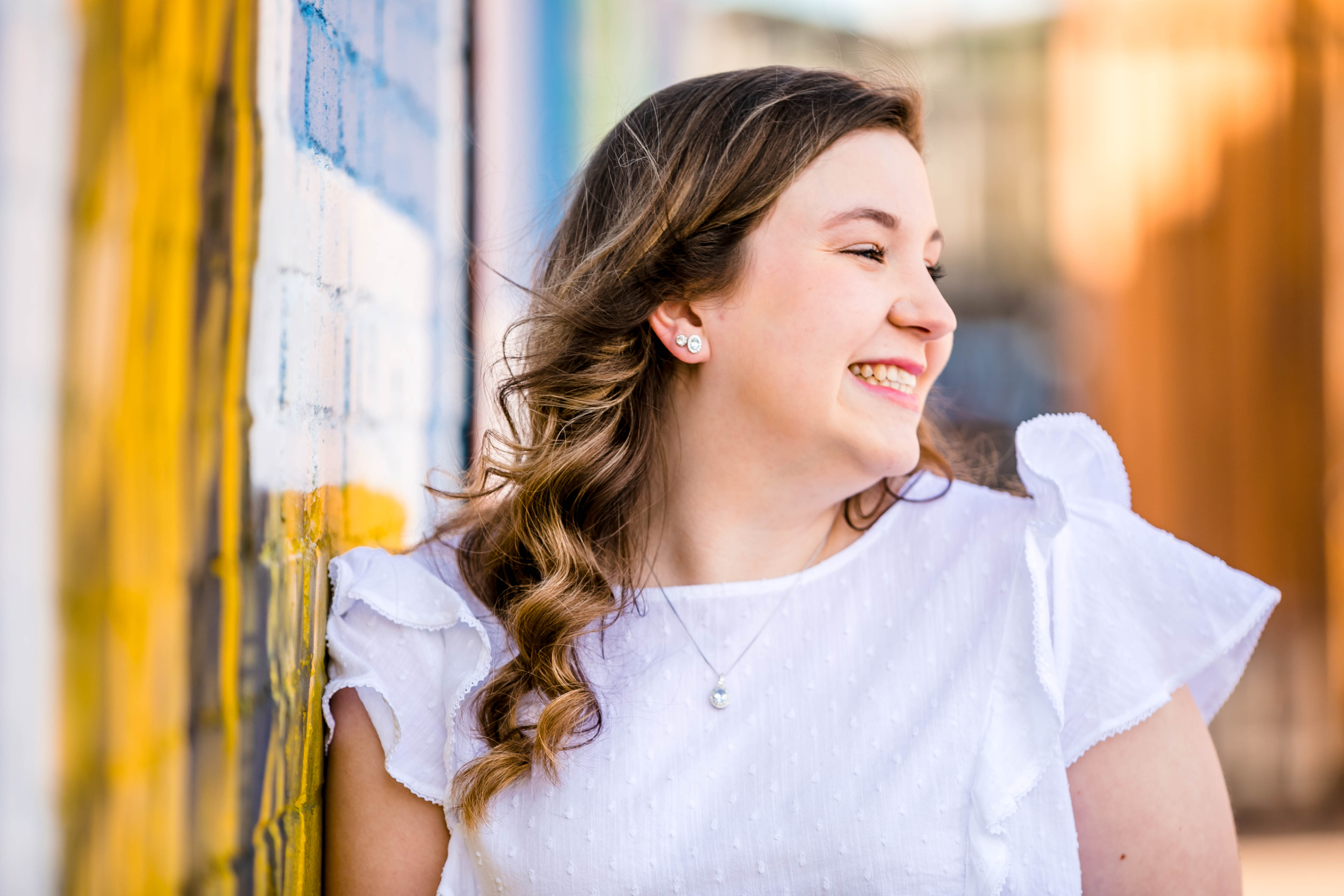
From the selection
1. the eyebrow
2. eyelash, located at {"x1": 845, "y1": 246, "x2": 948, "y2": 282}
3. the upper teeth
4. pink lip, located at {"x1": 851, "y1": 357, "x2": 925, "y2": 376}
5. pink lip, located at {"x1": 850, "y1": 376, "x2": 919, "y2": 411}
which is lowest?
pink lip, located at {"x1": 850, "y1": 376, "x2": 919, "y2": 411}

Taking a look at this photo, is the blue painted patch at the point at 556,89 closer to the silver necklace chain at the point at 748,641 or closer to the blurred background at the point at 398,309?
the blurred background at the point at 398,309

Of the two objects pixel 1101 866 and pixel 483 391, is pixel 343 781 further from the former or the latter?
pixel 1101 866

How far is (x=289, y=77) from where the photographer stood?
111 cm

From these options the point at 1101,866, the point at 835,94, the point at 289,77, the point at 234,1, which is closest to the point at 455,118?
the point at 835,94

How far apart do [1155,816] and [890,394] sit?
608 millimetres

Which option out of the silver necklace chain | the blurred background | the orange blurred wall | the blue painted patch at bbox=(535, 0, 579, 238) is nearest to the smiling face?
the silver necklace chain

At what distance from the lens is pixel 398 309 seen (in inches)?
68.6

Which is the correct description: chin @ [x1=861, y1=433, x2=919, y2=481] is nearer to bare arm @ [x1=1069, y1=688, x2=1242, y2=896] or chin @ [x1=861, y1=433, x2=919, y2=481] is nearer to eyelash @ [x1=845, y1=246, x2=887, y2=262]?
eyelash @ [x1=845, y1=246, x2=887, y2=262]

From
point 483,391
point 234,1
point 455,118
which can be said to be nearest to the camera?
point 234,1

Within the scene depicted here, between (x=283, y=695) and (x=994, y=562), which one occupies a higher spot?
(x=994, y=562)

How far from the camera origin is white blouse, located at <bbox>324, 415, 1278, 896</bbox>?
1.27 metres

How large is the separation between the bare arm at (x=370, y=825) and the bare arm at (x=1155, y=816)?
2.63 feet

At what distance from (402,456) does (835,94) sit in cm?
88

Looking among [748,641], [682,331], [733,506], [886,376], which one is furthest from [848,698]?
[682,331]
